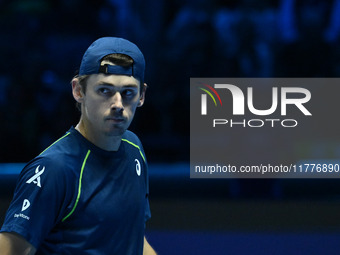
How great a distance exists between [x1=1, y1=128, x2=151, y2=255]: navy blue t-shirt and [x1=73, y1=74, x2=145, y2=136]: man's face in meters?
0.07

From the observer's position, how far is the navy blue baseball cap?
1.43 m

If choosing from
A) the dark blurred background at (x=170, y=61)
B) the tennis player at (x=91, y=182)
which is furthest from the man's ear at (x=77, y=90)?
the dark blurred background at (x=170, y=61)

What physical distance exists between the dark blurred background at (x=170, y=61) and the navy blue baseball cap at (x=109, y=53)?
3.09 meters

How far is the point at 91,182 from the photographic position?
1.44m

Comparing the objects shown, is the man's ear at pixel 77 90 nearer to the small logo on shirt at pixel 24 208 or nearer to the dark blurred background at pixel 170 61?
the small logo on shirt at pixel 24 208

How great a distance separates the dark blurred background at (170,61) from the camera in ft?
15.2

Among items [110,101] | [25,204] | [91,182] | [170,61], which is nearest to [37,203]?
[25,204]

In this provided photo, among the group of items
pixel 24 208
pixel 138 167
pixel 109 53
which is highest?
pixel 109 53

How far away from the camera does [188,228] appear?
162 inches

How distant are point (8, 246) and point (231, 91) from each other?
136 inches

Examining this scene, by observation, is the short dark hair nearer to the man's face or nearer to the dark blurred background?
the man's face

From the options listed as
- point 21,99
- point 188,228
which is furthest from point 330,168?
point 21,99

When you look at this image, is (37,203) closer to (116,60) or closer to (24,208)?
(24,208)

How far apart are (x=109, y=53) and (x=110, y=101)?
110 millimetres
